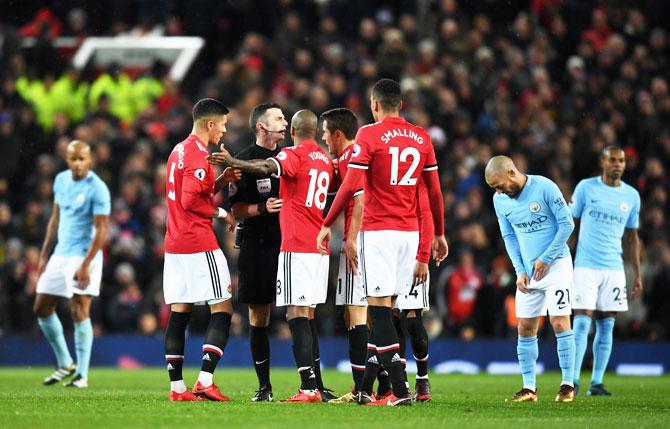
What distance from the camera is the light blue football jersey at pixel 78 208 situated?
14211 millimetres

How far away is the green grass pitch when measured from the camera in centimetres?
911

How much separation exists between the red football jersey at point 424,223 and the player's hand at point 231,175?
1.65 metres

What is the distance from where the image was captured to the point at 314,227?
36.1 ft

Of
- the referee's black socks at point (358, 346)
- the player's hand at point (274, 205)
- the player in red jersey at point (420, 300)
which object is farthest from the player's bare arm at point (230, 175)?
the referee's black socks at point (358, 346)

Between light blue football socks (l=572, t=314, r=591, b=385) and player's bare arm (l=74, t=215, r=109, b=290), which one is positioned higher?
player's bare arm (l=74, t=215, r=109, b=290)

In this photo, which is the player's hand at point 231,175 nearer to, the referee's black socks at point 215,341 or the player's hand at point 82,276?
the referee's black socks at point 215,341

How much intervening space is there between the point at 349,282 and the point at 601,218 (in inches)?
155

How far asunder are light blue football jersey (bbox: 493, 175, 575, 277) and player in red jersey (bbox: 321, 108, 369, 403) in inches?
64.6

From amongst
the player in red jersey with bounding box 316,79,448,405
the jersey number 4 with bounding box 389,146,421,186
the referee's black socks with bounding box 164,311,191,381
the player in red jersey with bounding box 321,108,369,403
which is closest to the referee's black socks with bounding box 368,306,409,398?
the player in red jersey with bounding box 316,79,448,405

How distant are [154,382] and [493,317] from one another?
20.7 ft

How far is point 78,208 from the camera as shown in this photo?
14305 mm

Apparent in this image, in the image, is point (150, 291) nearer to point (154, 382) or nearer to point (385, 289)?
point (154, 382)

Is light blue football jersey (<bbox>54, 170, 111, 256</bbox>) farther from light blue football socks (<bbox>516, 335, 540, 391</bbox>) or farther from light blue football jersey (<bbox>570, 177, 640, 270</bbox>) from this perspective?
light blue football jersey (<bbox>570, 177, 640, 270</bbox>)

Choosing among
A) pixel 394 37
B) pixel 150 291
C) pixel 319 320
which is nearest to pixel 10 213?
pixel 150 291
